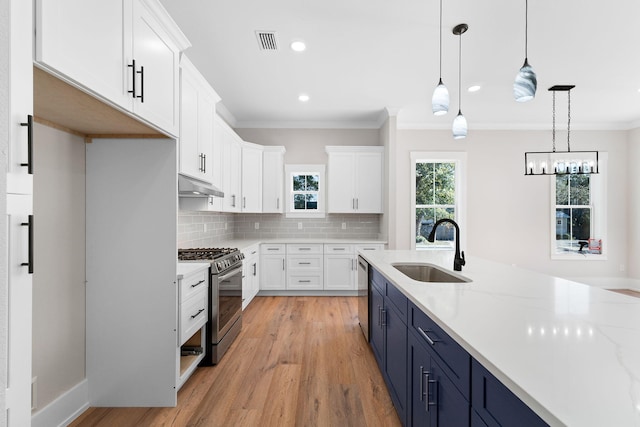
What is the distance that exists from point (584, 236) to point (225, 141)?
6373mm

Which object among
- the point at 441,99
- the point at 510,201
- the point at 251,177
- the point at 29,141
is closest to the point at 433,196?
the point at 510,201

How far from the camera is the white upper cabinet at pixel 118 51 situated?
111cm

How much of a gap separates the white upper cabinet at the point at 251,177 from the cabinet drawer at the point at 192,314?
2393 millimetres

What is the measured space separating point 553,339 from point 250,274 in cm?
381

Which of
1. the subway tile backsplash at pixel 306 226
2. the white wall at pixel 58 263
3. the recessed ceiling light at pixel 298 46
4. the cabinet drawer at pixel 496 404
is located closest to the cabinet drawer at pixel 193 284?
→ the white wall at pixel 58 263

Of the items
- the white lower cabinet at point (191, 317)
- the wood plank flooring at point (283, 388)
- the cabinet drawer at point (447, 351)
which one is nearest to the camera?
the cabinet drawer at point (447, 351)

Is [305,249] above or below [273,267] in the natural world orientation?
above

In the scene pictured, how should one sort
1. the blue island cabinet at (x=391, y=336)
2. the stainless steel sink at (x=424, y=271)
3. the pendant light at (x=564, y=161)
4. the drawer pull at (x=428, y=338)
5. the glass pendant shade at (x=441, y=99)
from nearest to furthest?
the drawer pull at (x=428, y=338) < the blue island cabinet at (x=391, y=336) < the glass pendant shade at (x=441, y=99) < the stainless steel sink at (x=424, y=271) < the pendant light at (x=564, y=161)

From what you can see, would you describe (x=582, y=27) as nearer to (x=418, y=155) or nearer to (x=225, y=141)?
(x=418, y=155)

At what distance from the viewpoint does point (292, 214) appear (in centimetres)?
543

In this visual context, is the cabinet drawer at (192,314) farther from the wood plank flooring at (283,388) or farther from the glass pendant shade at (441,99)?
the glass pendant shade at (441,99)

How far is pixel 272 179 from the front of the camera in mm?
5258

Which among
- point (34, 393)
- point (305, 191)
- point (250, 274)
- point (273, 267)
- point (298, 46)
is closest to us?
point (34, 393)

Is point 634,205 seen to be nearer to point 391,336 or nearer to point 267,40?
point 391,336
